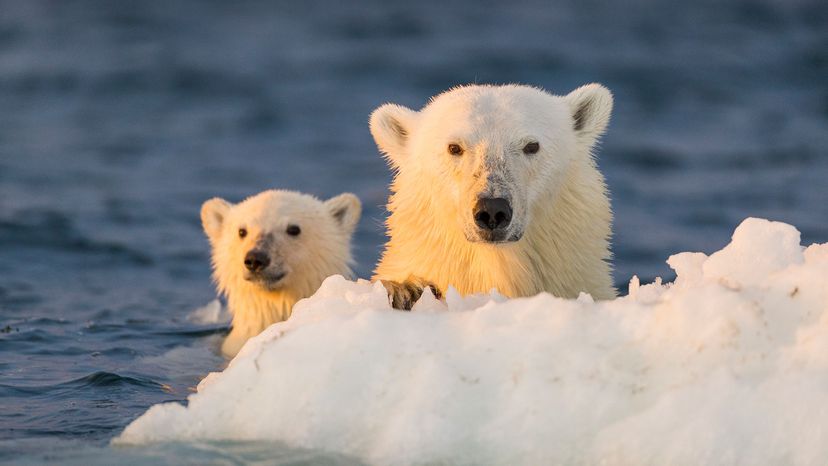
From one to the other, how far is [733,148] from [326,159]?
15.3 feet

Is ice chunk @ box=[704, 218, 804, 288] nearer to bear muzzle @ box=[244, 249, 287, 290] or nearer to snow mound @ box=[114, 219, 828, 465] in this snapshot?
snow mound @ box=[114, 219, 828, 465]

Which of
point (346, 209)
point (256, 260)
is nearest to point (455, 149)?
point (256, 260)

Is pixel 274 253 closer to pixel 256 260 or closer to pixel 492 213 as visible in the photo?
pixel 256 260

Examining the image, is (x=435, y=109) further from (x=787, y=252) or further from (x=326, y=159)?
(x=326, y=159)

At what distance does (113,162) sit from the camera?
14688 millimetres

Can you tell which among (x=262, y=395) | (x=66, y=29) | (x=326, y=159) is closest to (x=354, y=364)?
(x=262, y=395)

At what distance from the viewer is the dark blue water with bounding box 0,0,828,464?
783 cm

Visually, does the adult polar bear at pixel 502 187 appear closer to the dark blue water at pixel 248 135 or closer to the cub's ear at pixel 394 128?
the cub's ear at pixel 394 128

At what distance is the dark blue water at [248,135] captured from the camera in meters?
7.83

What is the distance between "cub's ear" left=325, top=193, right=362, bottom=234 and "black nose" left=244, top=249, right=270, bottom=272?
84 centimetres

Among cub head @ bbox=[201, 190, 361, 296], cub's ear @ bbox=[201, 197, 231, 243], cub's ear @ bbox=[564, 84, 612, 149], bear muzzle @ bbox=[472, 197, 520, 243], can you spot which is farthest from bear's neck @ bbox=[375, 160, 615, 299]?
cub's ear @ bbox=[201, 197, 231, 243]

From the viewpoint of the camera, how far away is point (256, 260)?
744cm

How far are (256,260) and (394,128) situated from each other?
221 cm

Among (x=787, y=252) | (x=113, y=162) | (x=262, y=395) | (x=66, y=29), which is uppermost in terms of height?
(x=66, y=29)
